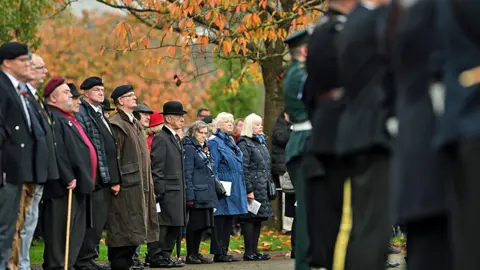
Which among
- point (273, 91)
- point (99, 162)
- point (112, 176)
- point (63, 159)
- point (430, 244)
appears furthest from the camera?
point (273, 91)

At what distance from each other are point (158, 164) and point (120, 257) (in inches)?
80.5

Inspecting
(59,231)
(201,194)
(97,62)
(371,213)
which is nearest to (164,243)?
(201,194)

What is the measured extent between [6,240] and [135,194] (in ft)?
9.51

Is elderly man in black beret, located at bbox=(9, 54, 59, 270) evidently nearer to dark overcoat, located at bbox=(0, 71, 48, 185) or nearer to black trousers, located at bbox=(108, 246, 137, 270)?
dark overcoat, located at bbox=(0, 71, 48, 185)

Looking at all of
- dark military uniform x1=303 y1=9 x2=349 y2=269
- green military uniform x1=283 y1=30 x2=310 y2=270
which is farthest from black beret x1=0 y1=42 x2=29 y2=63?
dark military uniform x1=303 y1=9 x2=349 y2=269

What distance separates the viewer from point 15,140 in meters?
11.2

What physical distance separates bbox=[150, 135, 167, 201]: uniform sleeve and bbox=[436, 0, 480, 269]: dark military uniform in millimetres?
9771

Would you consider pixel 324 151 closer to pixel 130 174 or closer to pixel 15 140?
pixel 15 140

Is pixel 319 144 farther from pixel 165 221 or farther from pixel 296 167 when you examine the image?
pixel 165 221

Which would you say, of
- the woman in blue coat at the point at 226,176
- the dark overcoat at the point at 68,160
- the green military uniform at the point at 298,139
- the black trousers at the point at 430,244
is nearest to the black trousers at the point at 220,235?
the woman in blue coat at the point at 226,176

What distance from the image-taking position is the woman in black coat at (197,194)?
16.1 meters

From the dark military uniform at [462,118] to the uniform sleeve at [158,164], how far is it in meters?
9.77

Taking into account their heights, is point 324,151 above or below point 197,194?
below

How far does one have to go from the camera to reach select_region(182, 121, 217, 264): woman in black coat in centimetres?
1611
